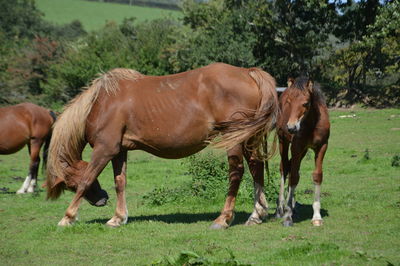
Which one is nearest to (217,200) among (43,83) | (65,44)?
(43,83)

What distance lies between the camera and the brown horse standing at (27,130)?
14.3 metres

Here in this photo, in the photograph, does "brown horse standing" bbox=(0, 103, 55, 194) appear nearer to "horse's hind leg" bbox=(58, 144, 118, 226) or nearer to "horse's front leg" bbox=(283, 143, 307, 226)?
"horse's hind leg" bbox=(58, 144, 118, 226)

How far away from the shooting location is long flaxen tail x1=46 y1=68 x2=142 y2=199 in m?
8.66

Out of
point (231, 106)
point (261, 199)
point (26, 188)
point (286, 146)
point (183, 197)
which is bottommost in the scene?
point (26, 188)

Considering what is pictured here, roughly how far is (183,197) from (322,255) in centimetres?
503

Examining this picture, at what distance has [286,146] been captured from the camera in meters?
9.04

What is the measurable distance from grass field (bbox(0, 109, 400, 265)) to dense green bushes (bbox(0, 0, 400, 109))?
9839 mm

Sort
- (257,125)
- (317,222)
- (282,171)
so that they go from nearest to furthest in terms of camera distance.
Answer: (317,222), (257,125), (282,171)

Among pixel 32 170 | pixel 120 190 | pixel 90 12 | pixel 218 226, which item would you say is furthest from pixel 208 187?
pixel 90 12

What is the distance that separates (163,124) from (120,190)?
132 cm

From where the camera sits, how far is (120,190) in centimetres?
886

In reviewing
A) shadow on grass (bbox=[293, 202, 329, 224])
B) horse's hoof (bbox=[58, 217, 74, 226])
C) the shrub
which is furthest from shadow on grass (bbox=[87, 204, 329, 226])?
the shrub

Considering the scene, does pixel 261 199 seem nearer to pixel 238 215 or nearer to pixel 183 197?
pixel 238 215

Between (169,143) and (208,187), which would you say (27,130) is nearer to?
(208,187)
